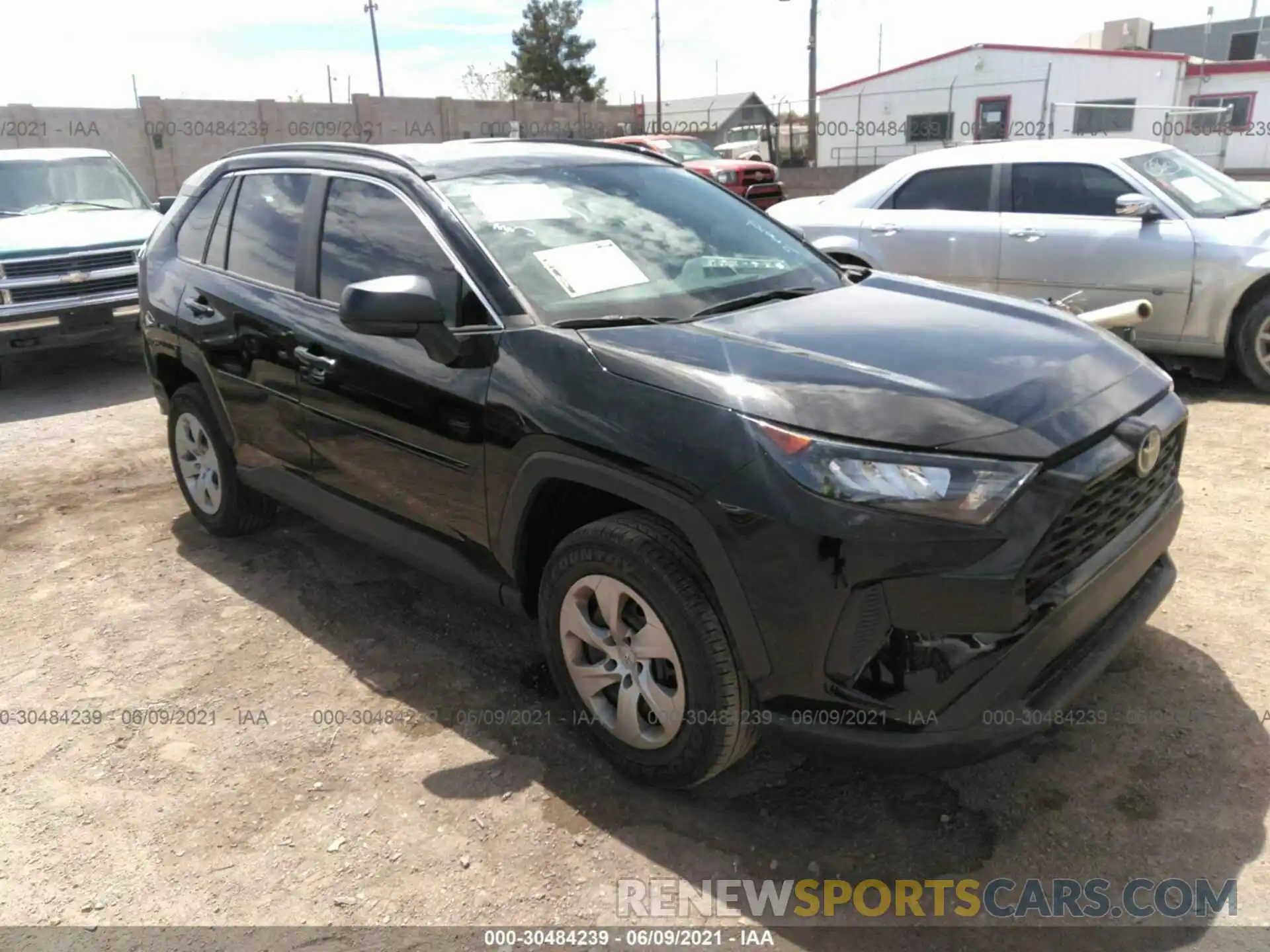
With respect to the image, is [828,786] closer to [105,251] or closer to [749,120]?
[105,251]

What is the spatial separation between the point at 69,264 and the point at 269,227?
549cm

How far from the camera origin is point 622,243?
3355mm

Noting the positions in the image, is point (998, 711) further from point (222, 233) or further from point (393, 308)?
point (222, 233)

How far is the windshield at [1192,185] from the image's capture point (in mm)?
6551

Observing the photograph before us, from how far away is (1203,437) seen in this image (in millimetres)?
5645

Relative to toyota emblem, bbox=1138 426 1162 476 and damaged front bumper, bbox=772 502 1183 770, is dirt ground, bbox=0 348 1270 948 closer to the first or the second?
damaged front bumper, bbox=772 502 1183 770

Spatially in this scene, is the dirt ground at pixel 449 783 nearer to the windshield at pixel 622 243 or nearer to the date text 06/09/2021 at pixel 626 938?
the date text 06/09/2021 at pixel 626 938

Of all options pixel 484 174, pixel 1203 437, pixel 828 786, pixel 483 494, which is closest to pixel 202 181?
pixel 484 174

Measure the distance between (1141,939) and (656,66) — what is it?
4766 cm

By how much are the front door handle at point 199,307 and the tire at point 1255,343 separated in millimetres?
6185

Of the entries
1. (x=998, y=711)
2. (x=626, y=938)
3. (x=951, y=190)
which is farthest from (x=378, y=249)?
(x=951, y=190)

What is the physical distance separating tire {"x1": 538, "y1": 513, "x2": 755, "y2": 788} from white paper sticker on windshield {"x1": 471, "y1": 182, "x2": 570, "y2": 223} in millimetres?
1199

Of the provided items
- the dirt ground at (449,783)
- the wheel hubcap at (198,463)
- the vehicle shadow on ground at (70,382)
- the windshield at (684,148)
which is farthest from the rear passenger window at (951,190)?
the windshield at (684,148)

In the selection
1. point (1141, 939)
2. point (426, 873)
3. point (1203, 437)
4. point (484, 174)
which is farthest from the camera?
point (1203, 437)
